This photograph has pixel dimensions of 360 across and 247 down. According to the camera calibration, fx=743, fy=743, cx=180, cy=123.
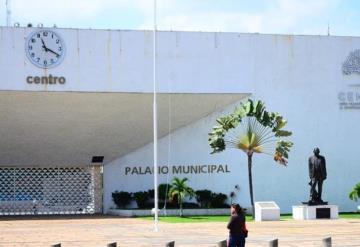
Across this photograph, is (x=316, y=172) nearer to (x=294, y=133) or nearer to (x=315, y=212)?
(x=315, y=212)

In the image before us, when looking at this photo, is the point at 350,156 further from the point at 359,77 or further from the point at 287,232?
the point at 287,232

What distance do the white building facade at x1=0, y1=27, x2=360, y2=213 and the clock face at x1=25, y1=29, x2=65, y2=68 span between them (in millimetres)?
57

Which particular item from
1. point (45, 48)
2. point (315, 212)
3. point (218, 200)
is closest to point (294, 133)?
point (218, 200)

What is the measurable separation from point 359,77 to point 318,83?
6.67ft

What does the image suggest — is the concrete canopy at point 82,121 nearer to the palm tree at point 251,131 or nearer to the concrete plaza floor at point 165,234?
the palm tree at point 251,131

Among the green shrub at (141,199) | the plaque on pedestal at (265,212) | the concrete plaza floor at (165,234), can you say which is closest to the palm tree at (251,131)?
the plaque on pedestal at (265,212)

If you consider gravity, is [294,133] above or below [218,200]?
above

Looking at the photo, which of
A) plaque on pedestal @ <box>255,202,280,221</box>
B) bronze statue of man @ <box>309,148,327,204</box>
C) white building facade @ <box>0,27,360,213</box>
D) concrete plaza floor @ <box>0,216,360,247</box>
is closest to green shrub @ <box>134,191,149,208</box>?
white building facade @ <box>0,27,360,213</box>

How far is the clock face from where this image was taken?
3012cm

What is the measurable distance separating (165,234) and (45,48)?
12624 mm

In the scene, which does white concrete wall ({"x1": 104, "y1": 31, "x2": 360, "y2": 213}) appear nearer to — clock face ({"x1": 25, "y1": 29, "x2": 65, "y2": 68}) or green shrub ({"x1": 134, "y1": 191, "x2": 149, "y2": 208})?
green shrub ({"x1": 134, "y1": 191, "x2": 149, "y2": 208})

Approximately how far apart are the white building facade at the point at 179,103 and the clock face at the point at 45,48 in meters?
0.06

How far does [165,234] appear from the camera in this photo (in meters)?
20.5

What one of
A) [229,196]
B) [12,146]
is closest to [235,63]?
[229,196]
